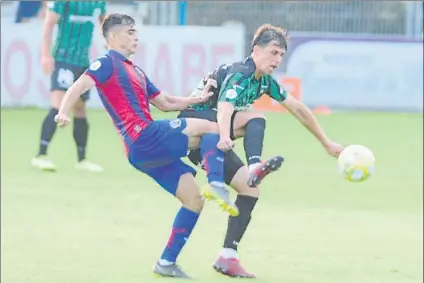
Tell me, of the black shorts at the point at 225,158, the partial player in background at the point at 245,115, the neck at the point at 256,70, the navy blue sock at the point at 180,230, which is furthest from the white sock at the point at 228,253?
the neck at the point at 256,70

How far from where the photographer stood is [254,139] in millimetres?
7742

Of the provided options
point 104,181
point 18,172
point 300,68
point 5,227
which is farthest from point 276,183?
Result: point 300,68

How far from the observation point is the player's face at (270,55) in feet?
24.8

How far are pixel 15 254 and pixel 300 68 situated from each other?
1295 centimetres

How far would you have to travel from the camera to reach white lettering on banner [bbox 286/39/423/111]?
21.3 m

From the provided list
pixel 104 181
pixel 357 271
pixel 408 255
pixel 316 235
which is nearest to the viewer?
pixel 357 271

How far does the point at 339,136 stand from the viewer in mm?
17547

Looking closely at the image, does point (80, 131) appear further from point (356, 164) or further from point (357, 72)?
point (357, 72)

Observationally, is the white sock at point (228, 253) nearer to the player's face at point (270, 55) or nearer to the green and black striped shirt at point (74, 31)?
the player's face at point (270, 55)

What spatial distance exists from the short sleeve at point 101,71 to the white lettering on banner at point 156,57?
1290cm

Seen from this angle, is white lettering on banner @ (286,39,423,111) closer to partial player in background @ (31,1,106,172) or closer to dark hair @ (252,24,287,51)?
partial player in background @ (31,1,106,172)

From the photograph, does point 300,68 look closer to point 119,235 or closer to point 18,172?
point 18,172

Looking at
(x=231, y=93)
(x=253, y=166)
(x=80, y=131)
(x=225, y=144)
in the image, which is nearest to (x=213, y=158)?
(x=225, y=144)

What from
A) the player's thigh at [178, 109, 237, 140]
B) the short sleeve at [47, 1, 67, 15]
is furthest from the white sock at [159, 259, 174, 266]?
the short sleeve at [47, 1, 67, 15]
